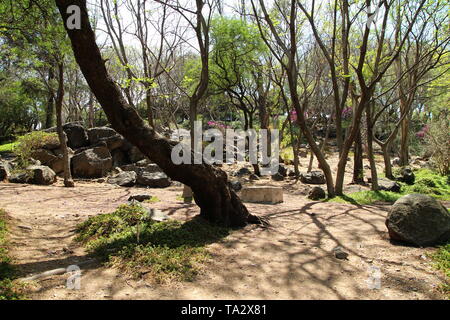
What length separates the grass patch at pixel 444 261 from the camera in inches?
149

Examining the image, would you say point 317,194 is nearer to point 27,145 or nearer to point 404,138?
point 404,138

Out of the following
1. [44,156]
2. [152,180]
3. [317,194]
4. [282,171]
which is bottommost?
[317,194]

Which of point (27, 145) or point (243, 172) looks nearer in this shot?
point (27, 145)

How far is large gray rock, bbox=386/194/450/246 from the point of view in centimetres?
519

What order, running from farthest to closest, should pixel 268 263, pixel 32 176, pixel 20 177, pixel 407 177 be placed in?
pixel 407 177, pixel 20 177, pixel 32 176, pixel 268 263

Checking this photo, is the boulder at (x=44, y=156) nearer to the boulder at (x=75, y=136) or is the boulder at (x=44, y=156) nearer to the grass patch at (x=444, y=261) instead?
the boulder at (x=75, y=136)

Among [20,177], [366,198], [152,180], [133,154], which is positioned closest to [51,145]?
[20,177]

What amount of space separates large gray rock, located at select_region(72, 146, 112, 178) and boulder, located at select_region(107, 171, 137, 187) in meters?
0.89

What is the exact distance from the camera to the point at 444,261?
443 cm

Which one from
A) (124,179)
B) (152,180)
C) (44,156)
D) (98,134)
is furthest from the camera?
(98,134)

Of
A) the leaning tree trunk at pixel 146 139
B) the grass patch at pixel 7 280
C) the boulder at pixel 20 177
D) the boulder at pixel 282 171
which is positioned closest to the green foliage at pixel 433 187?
the boulder at pixel 282 171

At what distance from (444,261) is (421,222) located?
92 centimetres

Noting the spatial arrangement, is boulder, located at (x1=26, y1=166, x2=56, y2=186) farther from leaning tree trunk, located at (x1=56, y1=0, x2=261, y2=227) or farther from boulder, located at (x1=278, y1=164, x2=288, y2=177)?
boulder, located at (x1=278, y1=164, x2=288, y2=177)
